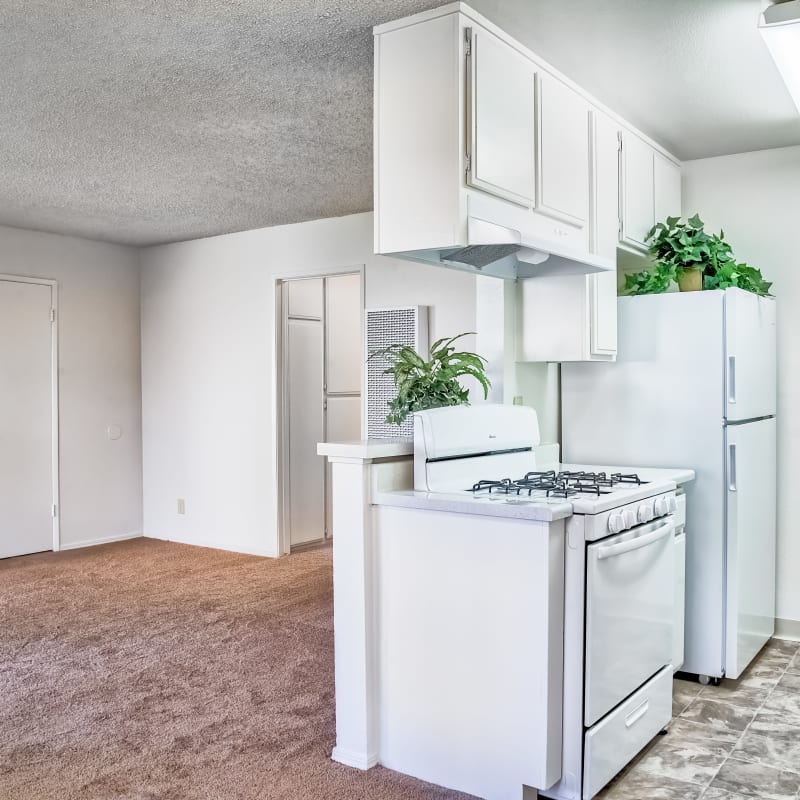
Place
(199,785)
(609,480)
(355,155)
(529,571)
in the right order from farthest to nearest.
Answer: (355,155) → (609,480) → (199,785) → (529,571)

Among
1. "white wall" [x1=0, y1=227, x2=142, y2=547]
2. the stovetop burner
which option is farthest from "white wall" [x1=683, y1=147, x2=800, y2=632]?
"white wall" [x1=0, y1=227, x2=142, y2=547]

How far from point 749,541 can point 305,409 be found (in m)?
3.36

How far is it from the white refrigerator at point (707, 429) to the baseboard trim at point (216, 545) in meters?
2.77

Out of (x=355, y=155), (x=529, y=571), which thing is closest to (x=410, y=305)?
(x=355, y=155)

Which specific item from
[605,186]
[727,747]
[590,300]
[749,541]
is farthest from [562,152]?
[727,747]

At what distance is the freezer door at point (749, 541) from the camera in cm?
331

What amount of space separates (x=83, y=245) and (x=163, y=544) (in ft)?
7.59

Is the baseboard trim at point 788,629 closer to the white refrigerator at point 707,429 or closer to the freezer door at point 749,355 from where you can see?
the white refrigerator at point 707,429

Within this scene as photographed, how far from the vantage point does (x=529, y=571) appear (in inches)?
88.8

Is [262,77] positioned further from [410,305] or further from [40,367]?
[40,367]

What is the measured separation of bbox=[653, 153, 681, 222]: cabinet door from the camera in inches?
151

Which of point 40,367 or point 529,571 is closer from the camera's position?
point 529,571

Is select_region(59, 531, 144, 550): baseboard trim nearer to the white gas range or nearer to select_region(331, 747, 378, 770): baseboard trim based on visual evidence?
select_region(331, 747, 378, 770): baseboard trim

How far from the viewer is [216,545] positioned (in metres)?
6.01
